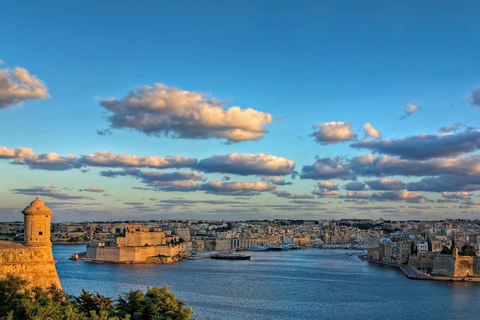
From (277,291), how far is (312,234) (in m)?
72.7

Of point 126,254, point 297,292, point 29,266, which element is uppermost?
point 29,266

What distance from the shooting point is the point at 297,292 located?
2438 centimetres

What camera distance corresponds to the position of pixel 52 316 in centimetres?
843

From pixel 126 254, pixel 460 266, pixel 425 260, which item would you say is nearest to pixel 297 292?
pixel 460 266

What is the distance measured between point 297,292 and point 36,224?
54.9 ft

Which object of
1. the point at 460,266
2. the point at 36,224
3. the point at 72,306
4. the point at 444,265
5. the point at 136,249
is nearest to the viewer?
the point at 72,306

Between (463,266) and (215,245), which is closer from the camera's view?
(463,266)

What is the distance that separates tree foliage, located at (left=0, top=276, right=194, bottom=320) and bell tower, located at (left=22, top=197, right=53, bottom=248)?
0.86m

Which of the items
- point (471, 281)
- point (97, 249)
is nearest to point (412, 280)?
point (471, 281)

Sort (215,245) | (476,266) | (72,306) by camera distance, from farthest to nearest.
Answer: (215,245) → (476,266) → (72,306)

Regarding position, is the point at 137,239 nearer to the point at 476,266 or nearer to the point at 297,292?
the point at 297,292

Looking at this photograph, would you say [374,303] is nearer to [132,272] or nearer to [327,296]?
[327,296]

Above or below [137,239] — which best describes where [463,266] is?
below

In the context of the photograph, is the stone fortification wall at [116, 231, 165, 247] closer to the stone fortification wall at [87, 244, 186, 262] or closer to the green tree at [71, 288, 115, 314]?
the stone fortification wall at [87, 244, 186, 262]
